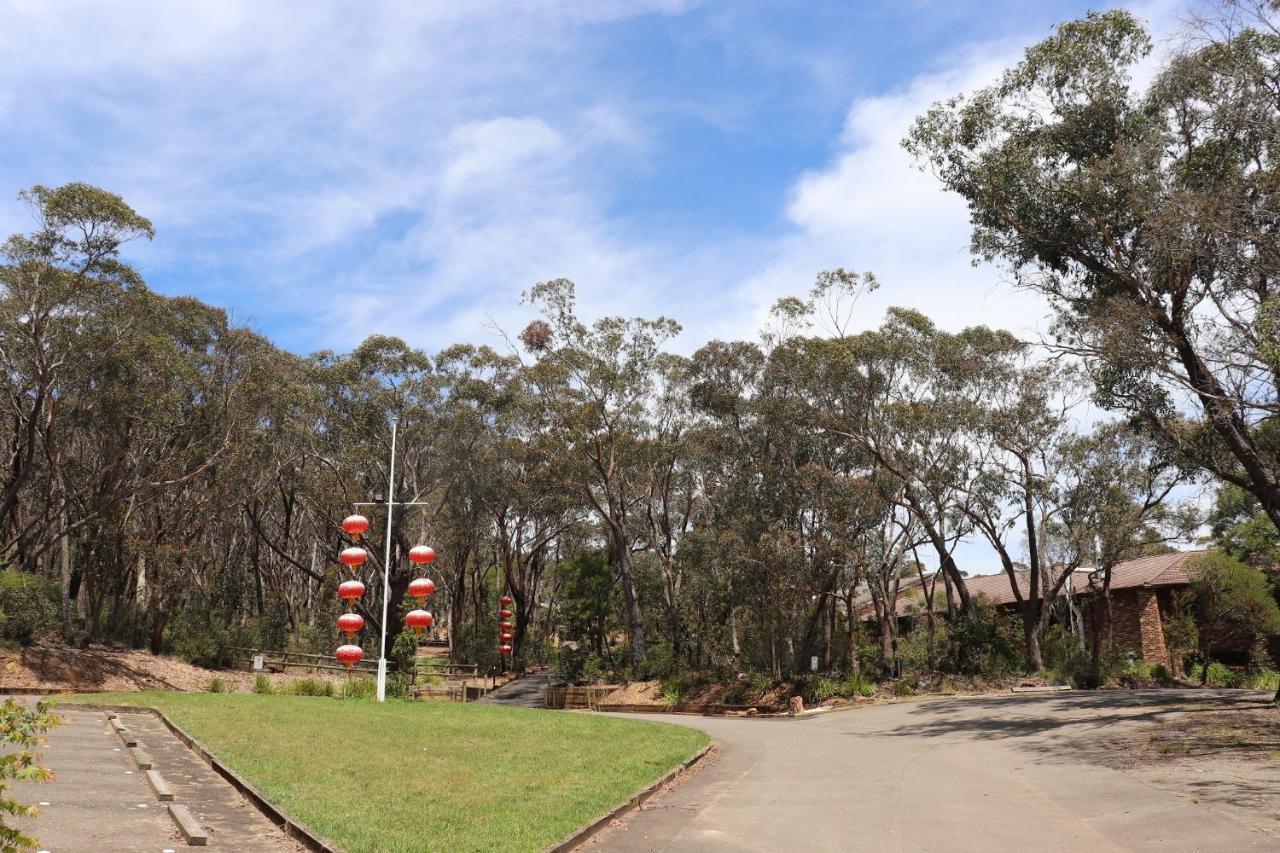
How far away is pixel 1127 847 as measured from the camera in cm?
801

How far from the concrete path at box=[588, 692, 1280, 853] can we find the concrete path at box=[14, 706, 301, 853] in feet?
10.1

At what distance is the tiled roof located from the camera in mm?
36188

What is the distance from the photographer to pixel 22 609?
1045 inches

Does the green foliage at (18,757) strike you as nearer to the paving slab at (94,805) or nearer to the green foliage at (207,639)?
the paving slab at (94,805)

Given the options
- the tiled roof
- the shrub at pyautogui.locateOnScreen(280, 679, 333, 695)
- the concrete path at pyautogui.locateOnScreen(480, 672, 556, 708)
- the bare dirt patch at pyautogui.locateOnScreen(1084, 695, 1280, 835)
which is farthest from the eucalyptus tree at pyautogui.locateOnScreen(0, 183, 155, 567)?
the tiled roof

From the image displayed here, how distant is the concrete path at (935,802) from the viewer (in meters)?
8.23

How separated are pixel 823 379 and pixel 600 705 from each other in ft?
44.7

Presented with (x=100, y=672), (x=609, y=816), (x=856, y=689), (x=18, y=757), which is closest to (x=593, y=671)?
(x=856, y=689)

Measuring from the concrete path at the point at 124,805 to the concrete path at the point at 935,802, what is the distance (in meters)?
3.09

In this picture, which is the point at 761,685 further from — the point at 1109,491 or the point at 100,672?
the point at 100,672

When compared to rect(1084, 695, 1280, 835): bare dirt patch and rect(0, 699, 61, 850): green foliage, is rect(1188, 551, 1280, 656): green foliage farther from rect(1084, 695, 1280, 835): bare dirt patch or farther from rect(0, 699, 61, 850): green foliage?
rect(0, 699, 61, 850): green foliage

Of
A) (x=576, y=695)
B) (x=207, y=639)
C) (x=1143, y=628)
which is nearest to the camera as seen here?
(x=207, y=639)

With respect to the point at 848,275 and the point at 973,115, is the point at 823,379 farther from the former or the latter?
the point at 973,115

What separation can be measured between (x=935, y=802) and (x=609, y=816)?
3986mm
